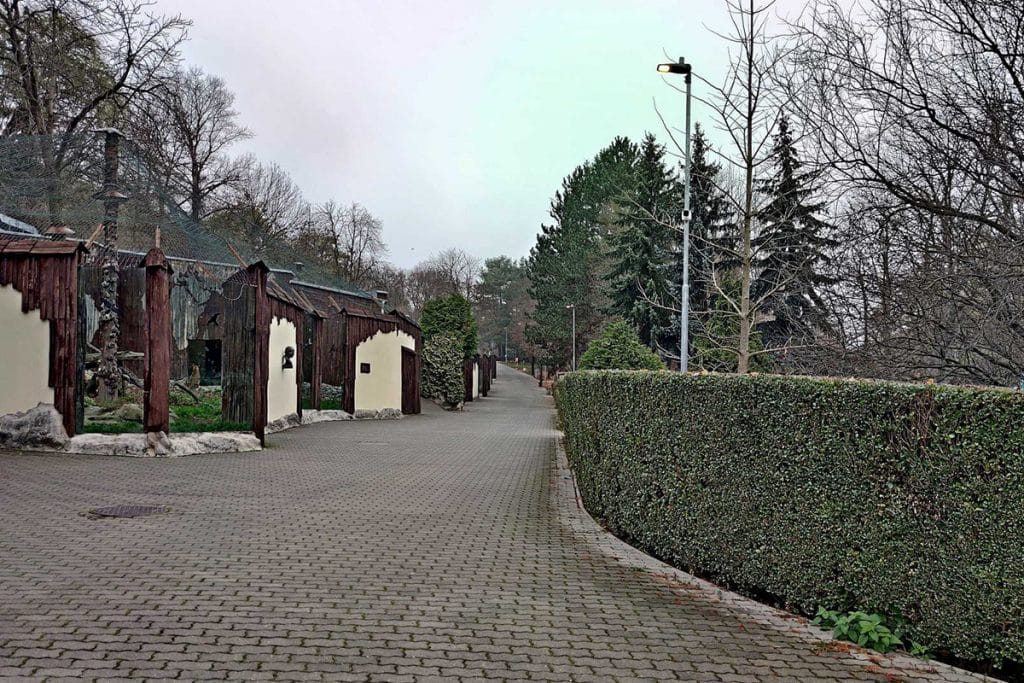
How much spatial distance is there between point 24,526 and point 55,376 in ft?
21.2

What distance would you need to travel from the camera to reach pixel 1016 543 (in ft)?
14.3

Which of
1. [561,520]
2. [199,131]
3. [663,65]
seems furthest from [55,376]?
[199,131]

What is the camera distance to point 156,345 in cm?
1405

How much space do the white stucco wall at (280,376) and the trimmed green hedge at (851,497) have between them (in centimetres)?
1368

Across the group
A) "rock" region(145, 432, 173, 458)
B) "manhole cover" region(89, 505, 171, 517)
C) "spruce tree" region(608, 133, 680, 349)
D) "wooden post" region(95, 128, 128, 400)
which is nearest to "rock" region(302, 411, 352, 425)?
"wooden post" region(95, 128, 128, 400)

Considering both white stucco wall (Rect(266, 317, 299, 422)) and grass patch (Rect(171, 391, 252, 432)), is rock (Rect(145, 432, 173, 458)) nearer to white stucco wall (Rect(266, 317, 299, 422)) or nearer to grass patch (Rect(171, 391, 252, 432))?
grass patch (Rect(171, 391, 252, 432))

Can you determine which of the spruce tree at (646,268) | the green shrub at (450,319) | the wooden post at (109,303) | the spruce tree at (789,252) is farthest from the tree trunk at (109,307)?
the green shrub at (450,319)

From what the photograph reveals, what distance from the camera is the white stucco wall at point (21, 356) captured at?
44.8 ft

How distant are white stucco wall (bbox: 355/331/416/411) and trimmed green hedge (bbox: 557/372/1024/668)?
65.8 feet

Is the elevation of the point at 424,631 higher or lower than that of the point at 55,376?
lower

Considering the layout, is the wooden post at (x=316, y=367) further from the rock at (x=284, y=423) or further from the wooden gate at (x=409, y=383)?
the wooden gate at (x=409, y=383)

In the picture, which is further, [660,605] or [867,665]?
[660,605]

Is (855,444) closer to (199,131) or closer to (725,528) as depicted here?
(725,528)

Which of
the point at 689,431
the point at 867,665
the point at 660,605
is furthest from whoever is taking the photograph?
the point at 689,431
